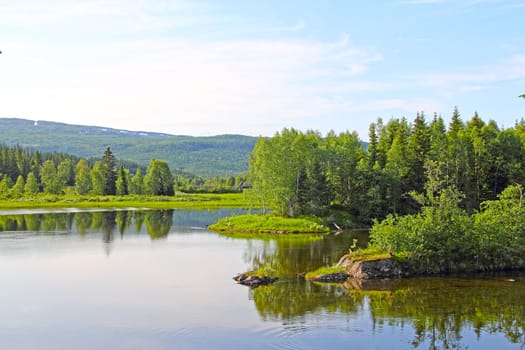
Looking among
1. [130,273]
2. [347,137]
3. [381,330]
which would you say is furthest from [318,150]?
[381,330]

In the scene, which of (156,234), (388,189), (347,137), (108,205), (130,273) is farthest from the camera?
(108,205)

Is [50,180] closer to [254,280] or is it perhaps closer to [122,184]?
[122,184]

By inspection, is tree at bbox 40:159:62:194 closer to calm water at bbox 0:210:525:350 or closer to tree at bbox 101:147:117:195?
tree at bbox 101:147:117:195

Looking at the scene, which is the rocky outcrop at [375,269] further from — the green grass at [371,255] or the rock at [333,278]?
the rock at [333,278]

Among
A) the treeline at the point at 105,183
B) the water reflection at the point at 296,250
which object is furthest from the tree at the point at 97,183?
the water reflection at the point at 296,250

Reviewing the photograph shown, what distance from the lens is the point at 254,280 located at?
41.5 meters

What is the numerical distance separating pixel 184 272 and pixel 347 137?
54.1 meters

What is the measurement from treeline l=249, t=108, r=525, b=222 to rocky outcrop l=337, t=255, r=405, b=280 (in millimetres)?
34963

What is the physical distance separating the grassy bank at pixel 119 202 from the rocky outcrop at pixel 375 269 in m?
81.9

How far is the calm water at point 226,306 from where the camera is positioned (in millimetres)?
28641

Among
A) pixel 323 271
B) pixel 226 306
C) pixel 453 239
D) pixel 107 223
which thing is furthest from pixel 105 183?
pixel 226 306

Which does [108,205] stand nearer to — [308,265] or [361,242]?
[361,242]

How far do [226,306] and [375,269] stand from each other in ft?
45.8

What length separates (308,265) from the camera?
4897 cm
